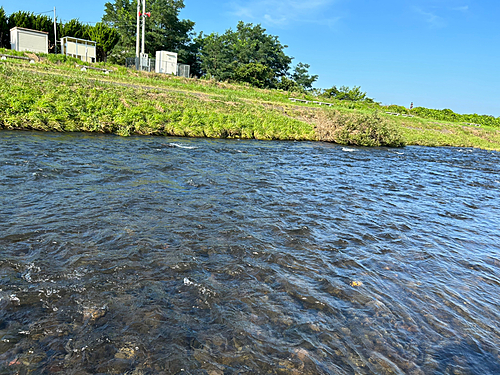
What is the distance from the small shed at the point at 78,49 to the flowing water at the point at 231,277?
41881mm

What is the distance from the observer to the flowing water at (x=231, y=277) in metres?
3.44

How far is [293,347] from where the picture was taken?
11.8 feet

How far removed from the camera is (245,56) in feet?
200

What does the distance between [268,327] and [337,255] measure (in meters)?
2.46

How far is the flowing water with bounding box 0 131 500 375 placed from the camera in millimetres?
3443

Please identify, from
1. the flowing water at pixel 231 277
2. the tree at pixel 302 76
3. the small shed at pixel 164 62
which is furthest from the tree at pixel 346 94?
the flowing water at pixel 231 277

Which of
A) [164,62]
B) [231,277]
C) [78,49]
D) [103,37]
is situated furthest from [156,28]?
[231,277]

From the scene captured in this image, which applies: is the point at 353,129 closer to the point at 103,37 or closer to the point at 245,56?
the point at 245,56

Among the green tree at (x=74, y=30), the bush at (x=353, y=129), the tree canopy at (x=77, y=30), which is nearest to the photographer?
the bush at (x=353, y=129)

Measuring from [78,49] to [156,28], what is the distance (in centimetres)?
1372

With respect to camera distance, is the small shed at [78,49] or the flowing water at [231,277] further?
the small shed at [78,49]

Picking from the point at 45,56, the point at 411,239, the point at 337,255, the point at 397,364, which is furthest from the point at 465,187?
the point at 45,56

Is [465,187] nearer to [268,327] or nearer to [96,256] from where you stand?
[268,327]

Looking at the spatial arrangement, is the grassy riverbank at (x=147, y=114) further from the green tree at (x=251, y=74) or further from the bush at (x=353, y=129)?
the green tree at (x=251, y=74)
